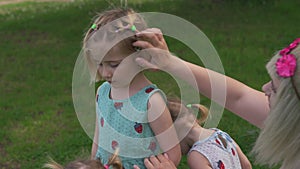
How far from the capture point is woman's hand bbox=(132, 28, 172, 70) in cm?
258

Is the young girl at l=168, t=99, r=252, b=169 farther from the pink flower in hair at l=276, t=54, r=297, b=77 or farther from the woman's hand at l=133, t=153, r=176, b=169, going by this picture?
the pink flower in hair at l=276, t=54, r=297, b=77

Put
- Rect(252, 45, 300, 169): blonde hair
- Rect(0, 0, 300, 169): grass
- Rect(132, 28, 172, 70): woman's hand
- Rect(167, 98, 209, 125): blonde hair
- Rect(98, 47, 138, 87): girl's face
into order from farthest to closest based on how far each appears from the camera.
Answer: Rect(0, 0, 300, 169): grass → Rect(167, 98, 209, 125): blonde hair → Rect(98, 47, 138, 87): girl's face → Rect(132, 28, 172, 70): woman's hand → Rect(252, 45, 300, 169): blonde hair

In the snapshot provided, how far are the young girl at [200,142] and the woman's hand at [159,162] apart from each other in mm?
193

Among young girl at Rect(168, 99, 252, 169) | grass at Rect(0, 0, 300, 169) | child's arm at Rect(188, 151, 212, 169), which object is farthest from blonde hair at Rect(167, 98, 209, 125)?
grass at Rect(0, 0, 300, 169)

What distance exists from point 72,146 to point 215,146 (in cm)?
242

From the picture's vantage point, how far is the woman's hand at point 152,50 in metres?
2.58

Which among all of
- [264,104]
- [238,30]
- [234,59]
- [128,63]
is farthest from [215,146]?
[238,30]

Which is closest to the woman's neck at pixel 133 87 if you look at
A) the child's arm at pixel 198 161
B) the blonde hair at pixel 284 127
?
the child's arm at pixel 198 161

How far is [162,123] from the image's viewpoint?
2744 millimetres

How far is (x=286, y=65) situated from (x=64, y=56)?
6.26m

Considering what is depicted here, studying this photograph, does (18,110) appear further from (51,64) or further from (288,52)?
(288,52)

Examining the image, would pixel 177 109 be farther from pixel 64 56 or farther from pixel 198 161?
pixel 64 56

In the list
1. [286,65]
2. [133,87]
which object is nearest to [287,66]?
[286,65]

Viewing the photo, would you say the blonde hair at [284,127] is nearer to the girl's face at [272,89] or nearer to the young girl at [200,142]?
the girl's face at [272,89]
